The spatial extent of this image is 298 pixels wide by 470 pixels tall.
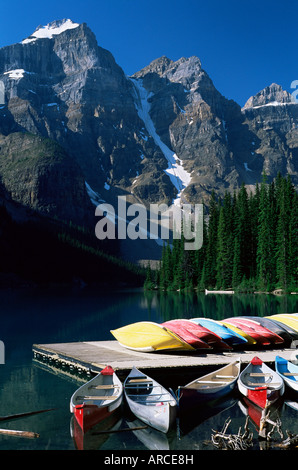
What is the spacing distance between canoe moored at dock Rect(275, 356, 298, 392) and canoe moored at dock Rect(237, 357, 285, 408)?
20.4 inches

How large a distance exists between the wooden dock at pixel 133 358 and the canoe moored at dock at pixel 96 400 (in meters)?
1.91

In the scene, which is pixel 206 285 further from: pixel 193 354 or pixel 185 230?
pixel 193 354

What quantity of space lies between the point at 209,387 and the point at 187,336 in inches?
243

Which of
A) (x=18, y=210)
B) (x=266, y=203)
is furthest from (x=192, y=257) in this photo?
(x=18, y=210)

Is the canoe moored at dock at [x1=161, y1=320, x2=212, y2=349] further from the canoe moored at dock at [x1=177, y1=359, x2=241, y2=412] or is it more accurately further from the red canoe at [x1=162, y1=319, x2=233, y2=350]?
the canoe moored at dock at [x1=177, y1=359, x2=241, y2=412]

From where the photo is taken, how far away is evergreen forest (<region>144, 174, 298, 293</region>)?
74.2 m

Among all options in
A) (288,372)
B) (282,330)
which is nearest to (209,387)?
(288,372)

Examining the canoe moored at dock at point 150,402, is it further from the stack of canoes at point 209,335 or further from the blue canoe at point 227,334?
the blue canoe at point 227,334

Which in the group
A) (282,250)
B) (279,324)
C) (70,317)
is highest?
(282,250)

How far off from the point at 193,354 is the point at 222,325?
3.32 meters

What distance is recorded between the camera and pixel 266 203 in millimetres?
81562

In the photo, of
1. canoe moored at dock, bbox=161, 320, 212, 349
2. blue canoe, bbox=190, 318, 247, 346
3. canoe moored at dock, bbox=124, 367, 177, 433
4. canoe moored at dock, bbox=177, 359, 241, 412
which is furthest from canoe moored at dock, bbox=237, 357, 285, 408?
blue canoe, bbox=190, 318, 247, 346

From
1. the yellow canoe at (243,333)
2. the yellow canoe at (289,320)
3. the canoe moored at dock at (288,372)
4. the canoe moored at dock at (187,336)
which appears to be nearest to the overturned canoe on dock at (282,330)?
the yellow canoe at (289,320)
